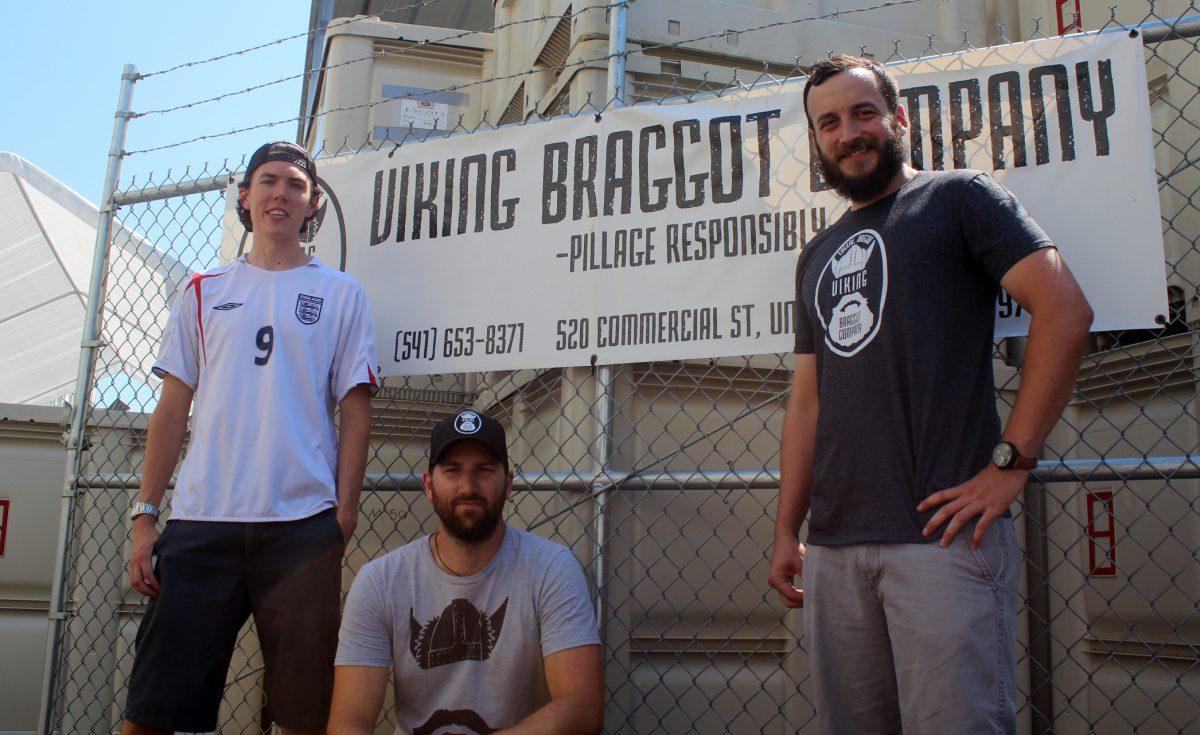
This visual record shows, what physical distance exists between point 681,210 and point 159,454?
1656 mm

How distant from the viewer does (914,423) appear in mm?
2061

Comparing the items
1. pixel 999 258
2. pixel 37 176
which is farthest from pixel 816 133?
pixel 37 176

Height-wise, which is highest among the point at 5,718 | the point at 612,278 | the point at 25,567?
the point at 612,278

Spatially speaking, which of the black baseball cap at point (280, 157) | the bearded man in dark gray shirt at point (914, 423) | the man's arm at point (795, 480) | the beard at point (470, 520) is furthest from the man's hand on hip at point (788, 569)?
the black baseball cap at point (280, 157)

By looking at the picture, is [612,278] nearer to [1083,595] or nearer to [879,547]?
[879,547]

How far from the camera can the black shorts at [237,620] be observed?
2594 millimetres

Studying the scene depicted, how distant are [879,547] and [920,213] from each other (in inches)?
27.6

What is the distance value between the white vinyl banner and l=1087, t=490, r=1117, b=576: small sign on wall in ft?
1.92

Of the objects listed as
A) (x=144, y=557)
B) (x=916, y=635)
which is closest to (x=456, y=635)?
(x=144, y=557)

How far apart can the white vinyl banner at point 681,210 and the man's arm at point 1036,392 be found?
0.71m

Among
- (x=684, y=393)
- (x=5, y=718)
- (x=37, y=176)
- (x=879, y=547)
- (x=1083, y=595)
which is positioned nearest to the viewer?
(x=879, y=547)

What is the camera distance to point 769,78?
3125mm

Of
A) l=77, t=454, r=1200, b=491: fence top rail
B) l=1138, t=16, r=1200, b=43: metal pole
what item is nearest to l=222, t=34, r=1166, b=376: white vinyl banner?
l=1138, t=16, r=1200, b=43: metal pole

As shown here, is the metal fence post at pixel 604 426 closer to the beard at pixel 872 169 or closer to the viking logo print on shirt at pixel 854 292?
the viking logo print on shirt at pixel 854 292
